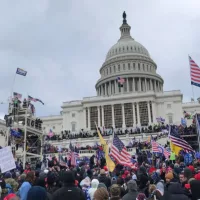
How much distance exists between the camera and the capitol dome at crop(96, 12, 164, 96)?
302 feet

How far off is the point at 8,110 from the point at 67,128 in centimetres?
4557

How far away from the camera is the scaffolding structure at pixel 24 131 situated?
31922 mm

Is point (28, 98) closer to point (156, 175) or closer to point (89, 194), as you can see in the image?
point (156, 175)

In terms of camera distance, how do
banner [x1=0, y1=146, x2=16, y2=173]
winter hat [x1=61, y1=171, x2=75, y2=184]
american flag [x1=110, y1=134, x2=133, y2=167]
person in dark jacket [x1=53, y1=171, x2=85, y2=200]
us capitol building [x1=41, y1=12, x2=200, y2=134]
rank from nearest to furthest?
person in dark jacket [x1=53, y1=171, x2=85, y2=200] → winter hat [x1=61, y1=171, x2=75, y2=184] → banner [x1=0, y1=146, x2=16, y2=173] → american flag [x1=110, y1=134, x2=133, y2=167] → us capitol building [x1=41, y1=12, x2=200, y2=134]

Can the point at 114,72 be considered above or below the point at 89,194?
above

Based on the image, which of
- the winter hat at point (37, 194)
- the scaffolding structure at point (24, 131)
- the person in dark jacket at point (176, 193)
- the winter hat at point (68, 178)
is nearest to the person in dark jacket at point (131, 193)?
the person in dark jacket at point (176, 193)

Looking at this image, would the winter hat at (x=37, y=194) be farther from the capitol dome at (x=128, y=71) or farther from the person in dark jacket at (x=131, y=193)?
the capitol dome at (x=128, y=71)

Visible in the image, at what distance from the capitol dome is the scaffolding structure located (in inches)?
2117

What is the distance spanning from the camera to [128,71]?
93.5 m

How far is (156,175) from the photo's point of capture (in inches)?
462

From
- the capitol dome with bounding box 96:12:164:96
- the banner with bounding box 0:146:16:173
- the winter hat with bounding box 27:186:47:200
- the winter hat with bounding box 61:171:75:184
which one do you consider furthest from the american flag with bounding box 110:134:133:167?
the capitol dome with bounding box 96:12:164:96

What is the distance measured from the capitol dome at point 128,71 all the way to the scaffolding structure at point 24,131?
176 ft

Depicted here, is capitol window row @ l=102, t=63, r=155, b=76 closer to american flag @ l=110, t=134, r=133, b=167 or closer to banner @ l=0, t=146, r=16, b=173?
american flag @ l=110, t=134, r=133, b=167

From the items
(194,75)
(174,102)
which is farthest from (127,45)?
(194,75)
